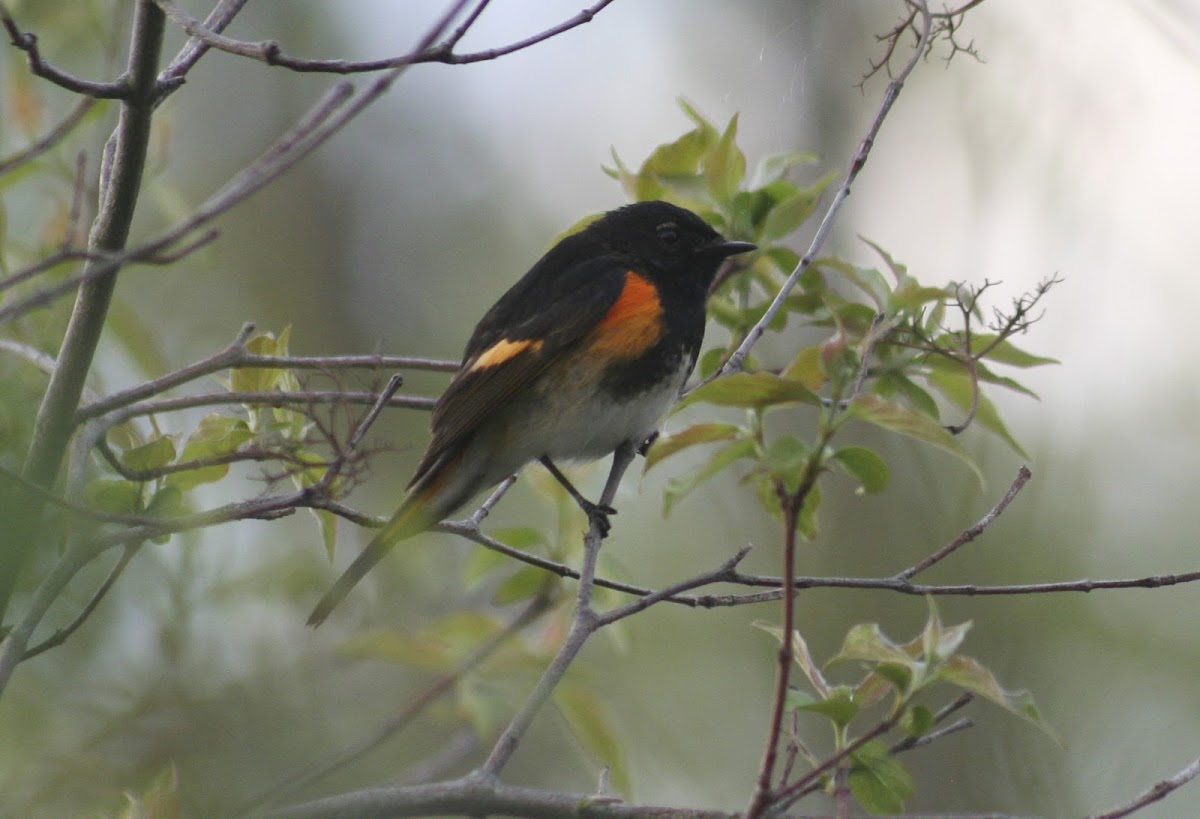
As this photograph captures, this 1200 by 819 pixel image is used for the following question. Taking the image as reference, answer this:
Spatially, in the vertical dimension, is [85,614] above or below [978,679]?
above

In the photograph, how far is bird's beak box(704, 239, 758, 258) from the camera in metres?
2.97

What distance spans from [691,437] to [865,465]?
0.83 ft

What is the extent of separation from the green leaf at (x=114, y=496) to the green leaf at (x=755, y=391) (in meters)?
1.05

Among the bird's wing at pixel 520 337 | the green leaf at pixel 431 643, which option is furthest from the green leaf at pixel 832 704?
the bird's wing at pixel 520 337

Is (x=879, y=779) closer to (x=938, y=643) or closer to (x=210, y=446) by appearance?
(x=938, y=643)

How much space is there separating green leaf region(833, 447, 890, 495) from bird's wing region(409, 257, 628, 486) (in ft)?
5.58

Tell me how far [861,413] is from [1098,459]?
4820mm

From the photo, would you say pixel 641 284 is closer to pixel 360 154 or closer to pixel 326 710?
pixel 326 710

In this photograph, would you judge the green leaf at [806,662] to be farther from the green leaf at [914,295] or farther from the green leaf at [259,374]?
the green leaf at [259,374]

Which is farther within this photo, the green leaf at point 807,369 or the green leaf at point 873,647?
the green leaf at point 807,369

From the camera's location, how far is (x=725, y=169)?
2.84 metres

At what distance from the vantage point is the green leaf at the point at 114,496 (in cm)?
208

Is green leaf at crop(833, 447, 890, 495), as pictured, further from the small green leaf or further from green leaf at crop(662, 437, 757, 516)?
the small green leaf

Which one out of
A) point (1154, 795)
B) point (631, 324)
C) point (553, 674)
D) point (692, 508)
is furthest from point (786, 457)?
point (692, 508)
